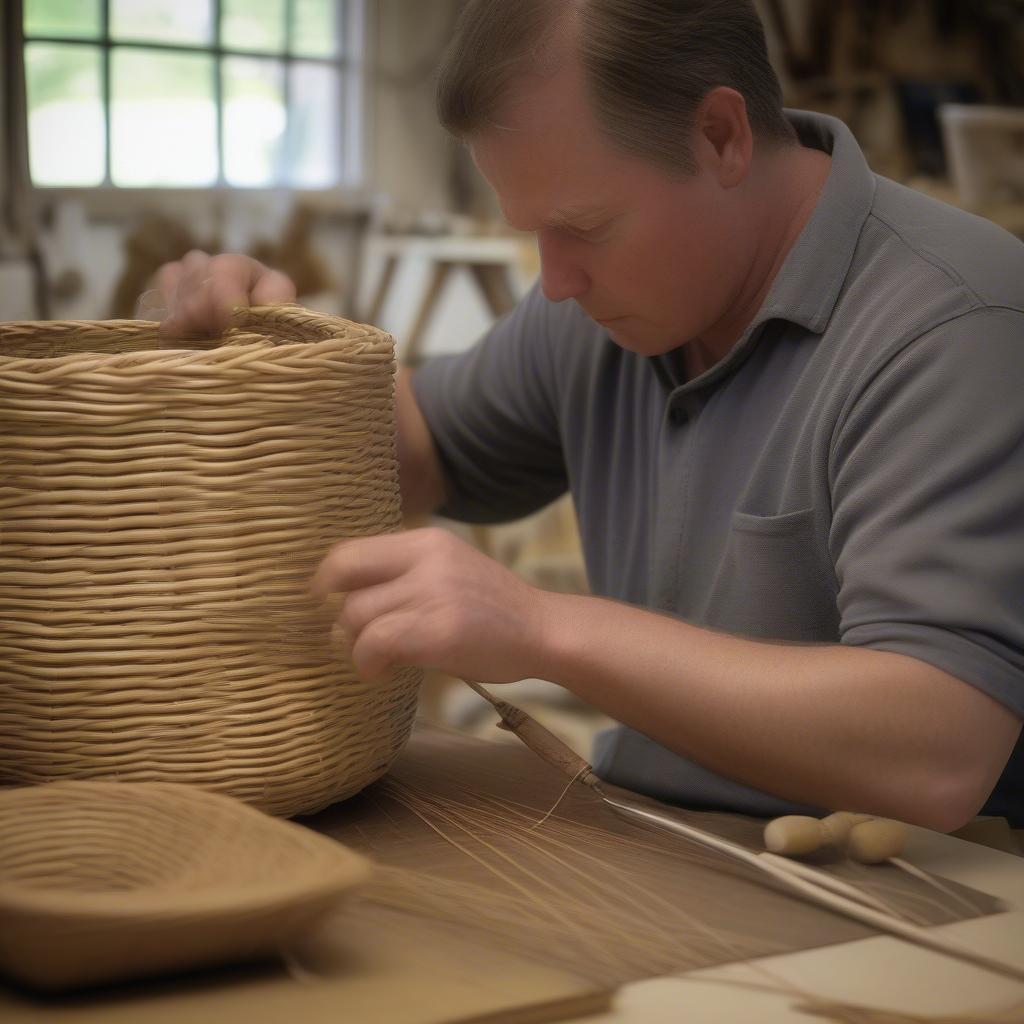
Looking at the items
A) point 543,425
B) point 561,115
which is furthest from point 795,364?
point 543,425

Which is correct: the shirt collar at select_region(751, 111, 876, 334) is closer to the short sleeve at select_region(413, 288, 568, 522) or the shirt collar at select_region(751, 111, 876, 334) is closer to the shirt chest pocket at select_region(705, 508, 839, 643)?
the shirt chest pocket at select_region(705, 508, 839, 643)

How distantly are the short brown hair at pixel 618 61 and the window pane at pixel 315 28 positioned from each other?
2.43 metres

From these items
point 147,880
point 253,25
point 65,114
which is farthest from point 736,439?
point 253,25

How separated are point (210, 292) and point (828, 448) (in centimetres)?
54

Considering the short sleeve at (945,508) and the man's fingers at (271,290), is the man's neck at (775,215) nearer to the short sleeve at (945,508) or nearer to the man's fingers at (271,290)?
the short sleeve at (945,508)

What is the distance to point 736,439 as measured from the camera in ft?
3.92

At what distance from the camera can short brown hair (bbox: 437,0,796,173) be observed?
1064 millimetres

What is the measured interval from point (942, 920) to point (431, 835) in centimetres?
33

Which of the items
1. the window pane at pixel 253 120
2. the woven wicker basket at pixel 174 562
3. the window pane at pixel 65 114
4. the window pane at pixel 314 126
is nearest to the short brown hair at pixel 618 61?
the woven wicker basket at pixel 174 562

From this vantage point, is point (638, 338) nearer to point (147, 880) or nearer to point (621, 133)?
point (621, 133)

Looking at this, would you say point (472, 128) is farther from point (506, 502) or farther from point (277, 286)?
point (506, 502)

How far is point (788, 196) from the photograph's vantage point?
1.22 m

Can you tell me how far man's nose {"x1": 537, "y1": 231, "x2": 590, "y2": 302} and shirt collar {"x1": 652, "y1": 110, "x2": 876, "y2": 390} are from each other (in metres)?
0.15

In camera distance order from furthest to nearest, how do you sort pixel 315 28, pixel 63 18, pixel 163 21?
pixel 315 28 < pixel 163 21 < pixel 63 18
